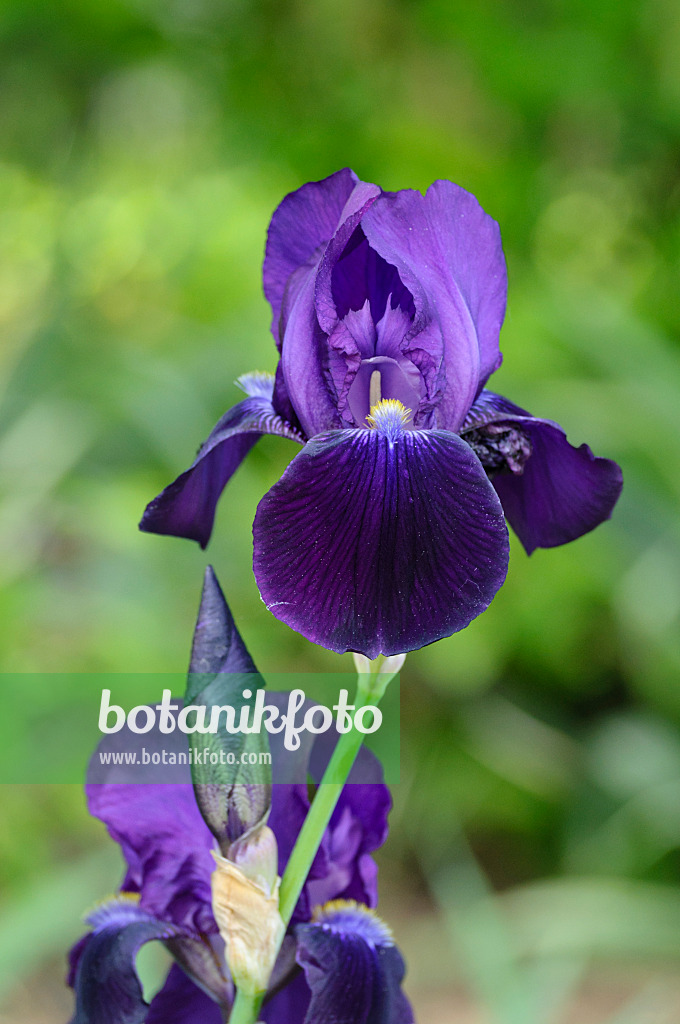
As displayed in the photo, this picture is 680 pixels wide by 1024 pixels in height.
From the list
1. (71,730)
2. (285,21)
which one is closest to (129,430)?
(71,730)

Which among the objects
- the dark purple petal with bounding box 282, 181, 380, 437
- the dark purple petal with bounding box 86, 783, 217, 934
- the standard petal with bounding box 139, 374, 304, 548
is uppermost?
the dark purple petal with bounding box 282, 181, 380, 437

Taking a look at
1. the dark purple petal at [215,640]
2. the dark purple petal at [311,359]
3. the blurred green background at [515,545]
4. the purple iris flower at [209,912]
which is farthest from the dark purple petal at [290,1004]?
the blurred green background at [515,545]

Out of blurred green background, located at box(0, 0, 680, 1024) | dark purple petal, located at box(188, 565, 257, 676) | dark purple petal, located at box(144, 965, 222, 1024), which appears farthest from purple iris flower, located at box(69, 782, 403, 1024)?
blurred green background, located at box(0, 0, 680, 1024)

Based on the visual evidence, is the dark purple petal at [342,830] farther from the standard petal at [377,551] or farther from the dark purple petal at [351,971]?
the standard petal at [377,551]

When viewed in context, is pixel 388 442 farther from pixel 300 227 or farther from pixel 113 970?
pixel 113 970

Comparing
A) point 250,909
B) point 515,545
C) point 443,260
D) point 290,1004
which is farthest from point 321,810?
point 515,545

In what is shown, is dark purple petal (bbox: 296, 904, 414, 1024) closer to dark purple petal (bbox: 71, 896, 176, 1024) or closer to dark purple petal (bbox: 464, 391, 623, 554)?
dark purple petal (bbox: 71, 896, 176, 1024)
